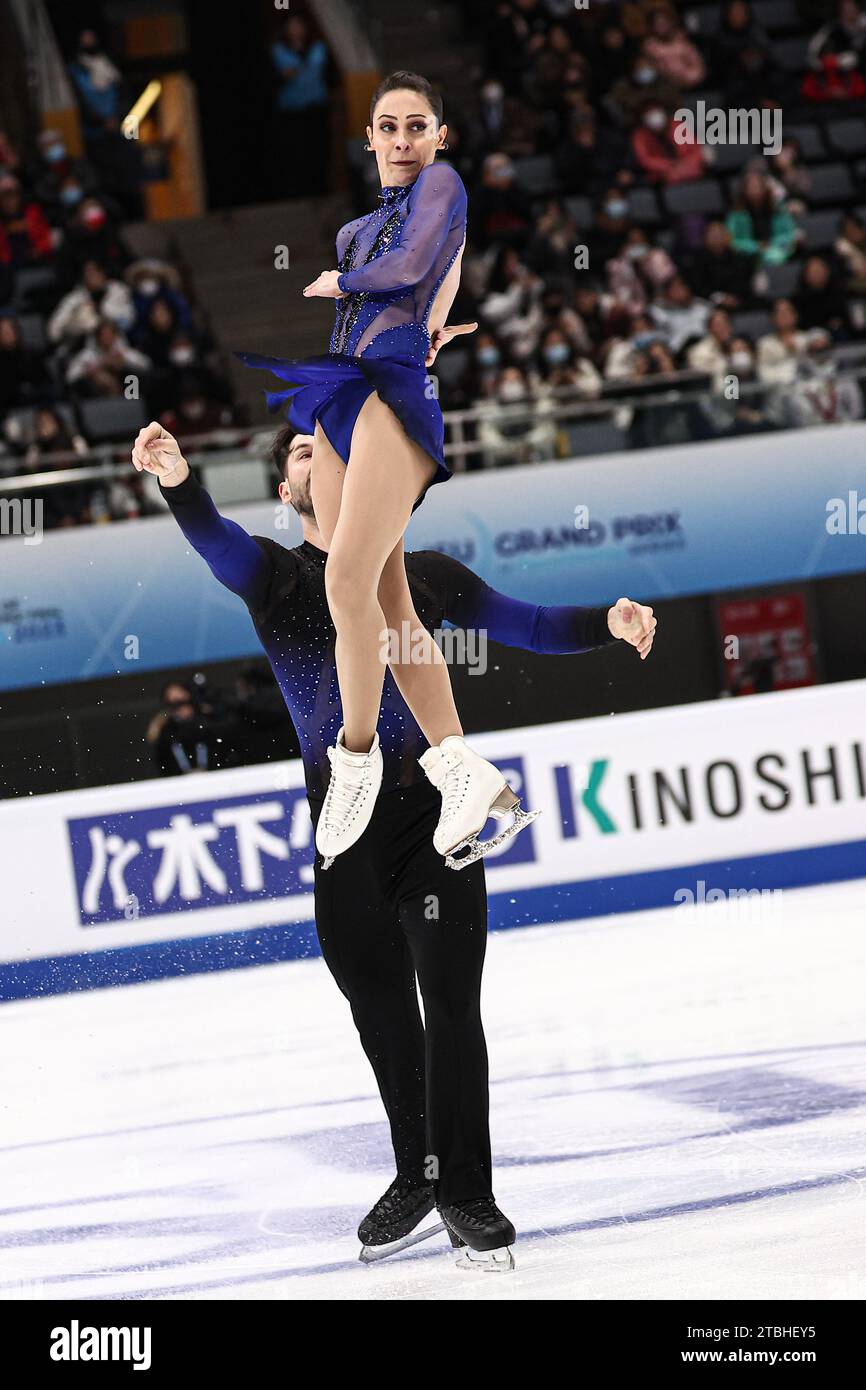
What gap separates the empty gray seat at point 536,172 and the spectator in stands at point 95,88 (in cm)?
319

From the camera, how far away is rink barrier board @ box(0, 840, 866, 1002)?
7617 millimetres

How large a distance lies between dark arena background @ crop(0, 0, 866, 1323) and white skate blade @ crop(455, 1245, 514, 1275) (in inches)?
3.3

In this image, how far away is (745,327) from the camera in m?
11.2

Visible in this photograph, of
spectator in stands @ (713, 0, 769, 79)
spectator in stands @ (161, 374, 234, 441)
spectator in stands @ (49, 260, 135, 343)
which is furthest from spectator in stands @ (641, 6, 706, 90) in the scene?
spectator in stands @ (161, 374, 234, 441)

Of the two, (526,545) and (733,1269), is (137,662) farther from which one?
(733,1269)

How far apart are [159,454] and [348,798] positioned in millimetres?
738

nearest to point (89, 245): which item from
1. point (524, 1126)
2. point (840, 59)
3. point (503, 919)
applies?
point (503, 919)

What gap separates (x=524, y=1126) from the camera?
4.73 m

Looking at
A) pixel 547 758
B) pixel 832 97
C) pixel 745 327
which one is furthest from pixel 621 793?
pixel 832 97

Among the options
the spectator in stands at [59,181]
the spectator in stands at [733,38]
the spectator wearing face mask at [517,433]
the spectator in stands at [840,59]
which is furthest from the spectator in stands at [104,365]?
the spectator in stands at [840,59]

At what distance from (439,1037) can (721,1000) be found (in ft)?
9.57

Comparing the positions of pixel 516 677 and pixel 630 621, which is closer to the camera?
pixel 630 621

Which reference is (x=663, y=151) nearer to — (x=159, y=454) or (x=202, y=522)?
(x=202, y=522)

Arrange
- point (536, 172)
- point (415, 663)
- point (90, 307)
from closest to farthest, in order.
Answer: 1. point (415, 663)
2. point (90, 307)
3. point (536, 172)
